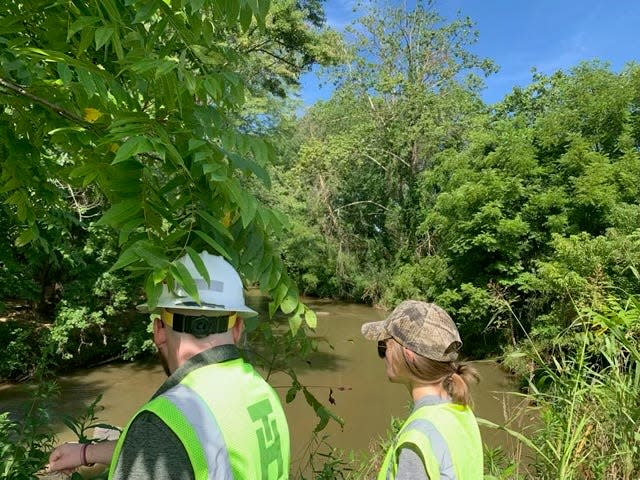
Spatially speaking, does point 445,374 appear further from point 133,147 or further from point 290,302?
point 133,147

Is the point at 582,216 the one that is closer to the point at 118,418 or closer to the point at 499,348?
the point at 499,348

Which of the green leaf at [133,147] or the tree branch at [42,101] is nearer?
the green leaf at [133,147]

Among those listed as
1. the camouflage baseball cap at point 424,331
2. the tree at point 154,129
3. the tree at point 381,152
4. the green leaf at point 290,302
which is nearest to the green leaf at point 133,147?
the tree at point 154,129

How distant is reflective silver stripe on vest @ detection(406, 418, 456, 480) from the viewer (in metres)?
1.70

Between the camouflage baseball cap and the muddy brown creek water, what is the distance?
5954 millimetres

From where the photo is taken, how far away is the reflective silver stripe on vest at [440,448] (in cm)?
170

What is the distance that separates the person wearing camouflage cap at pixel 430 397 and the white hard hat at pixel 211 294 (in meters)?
0.73

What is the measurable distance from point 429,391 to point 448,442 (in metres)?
0.30

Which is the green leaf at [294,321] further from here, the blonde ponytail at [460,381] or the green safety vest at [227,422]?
the blonde ponytail at [460,381]

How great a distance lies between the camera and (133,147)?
4.02ft

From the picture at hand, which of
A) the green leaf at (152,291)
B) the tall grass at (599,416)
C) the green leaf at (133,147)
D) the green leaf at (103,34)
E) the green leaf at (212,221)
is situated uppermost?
the green leaf at (103,34)

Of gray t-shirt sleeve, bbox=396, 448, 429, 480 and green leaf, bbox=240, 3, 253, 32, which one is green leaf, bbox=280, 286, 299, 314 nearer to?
gray t-shirt sleeve, bbox=396, 448, 429, 480

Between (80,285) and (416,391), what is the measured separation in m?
12.8

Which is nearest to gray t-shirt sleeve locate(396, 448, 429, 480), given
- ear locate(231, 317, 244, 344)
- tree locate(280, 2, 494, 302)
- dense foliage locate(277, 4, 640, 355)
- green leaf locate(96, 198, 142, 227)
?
ear locate(231, 317, 244, 344)
